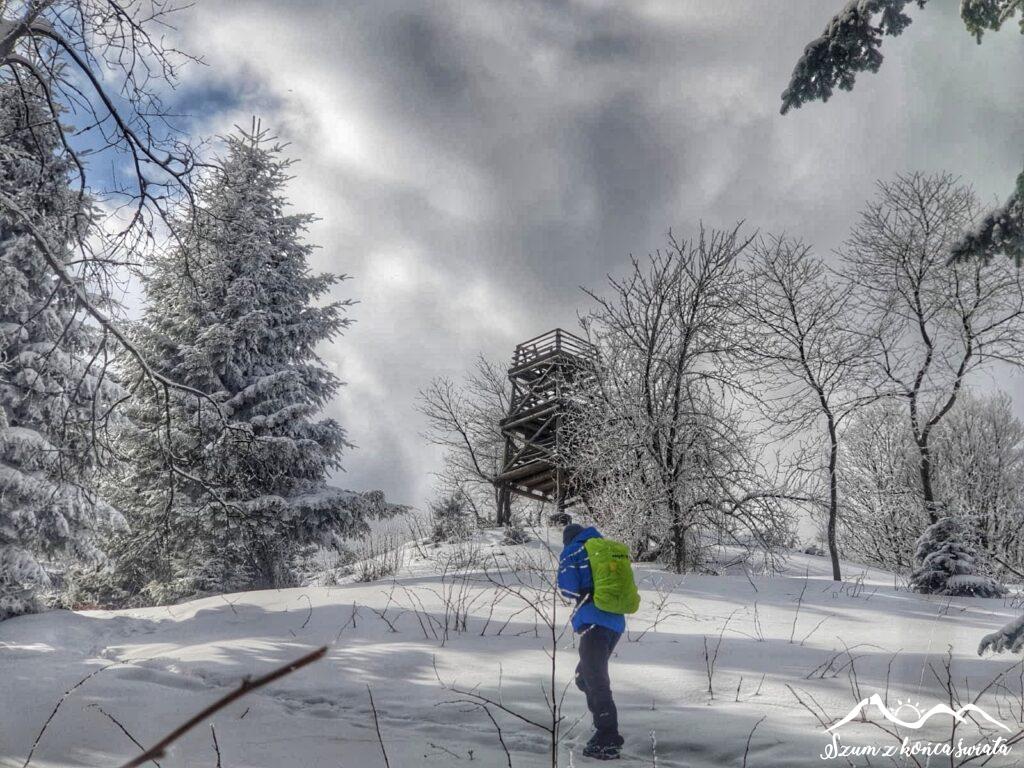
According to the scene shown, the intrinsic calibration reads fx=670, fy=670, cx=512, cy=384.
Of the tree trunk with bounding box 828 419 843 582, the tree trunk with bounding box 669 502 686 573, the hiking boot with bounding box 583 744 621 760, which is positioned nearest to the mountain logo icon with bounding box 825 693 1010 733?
the hiking boot with bounding box 583 744 621 760

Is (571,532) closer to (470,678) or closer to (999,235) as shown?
(470,678)

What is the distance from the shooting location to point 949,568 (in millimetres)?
10891

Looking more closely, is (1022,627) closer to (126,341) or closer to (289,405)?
(126,341)

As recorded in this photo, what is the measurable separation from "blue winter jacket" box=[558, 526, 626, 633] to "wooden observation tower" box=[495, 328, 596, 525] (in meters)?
14.1

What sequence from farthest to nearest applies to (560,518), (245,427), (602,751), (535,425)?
1. (535,425)
2. (560,518)
3. (245,427)
4. (602,751)

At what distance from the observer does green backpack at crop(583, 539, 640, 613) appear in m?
4.73

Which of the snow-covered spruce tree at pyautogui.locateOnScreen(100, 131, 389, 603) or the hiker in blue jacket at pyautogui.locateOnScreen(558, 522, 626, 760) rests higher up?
the snow-covered spruce tree at pyautogui.locateOnScreen(100, 131, 389, 603)

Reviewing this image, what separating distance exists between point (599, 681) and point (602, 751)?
413 millimetres

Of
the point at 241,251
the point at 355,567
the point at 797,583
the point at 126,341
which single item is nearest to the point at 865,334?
the point at 797,583

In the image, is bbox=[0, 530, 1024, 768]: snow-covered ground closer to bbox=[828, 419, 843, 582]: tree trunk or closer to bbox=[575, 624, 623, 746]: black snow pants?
bbox=[575, 624, 623, 746]: black snow pants

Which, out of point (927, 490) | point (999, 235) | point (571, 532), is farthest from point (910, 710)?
point (927, 490)

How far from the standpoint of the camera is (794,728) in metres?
4.25

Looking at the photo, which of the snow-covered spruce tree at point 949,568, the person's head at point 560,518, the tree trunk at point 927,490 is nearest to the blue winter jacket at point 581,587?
the snow-covered spruce tree at point 949,568

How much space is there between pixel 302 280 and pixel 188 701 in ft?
37.4
